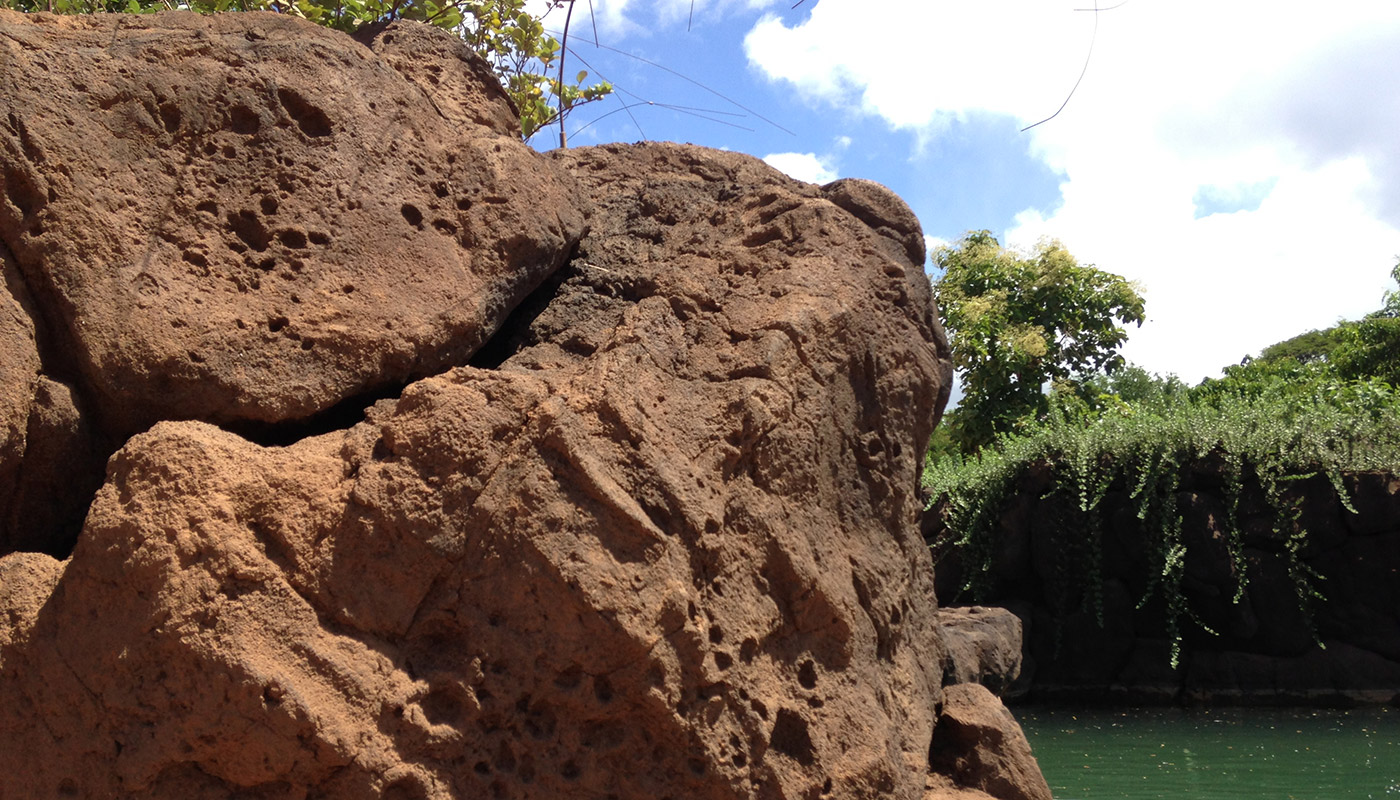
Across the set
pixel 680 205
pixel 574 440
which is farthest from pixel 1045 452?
pixel 574 440

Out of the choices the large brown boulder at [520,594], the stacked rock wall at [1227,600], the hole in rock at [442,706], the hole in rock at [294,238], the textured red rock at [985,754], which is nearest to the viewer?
the large brown boulder at [520,594]

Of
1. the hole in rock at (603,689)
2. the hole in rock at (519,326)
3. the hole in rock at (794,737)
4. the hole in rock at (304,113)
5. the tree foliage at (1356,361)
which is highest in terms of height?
the tree foliage at (1356,361)

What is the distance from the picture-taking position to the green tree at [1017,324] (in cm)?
1531

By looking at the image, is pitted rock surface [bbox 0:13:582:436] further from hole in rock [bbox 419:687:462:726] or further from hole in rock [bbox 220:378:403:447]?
hole in rock [bbox 419:687:462:726]

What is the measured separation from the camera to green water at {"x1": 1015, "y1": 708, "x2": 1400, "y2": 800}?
16.7 ft

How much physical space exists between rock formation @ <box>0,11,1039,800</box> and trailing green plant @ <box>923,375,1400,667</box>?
6609 mm

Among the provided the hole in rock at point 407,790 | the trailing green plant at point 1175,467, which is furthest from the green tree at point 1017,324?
the hole in rock at point 407,790

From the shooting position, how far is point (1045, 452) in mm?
9305

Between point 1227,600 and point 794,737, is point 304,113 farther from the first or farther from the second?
point 1227,600

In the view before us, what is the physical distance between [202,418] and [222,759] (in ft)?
2.08

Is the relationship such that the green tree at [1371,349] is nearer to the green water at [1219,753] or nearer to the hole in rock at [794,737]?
the green water at [1219,753]

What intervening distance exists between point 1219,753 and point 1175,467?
113 inches

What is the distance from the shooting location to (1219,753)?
6.14 metres

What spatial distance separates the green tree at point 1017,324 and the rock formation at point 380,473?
13.0m
